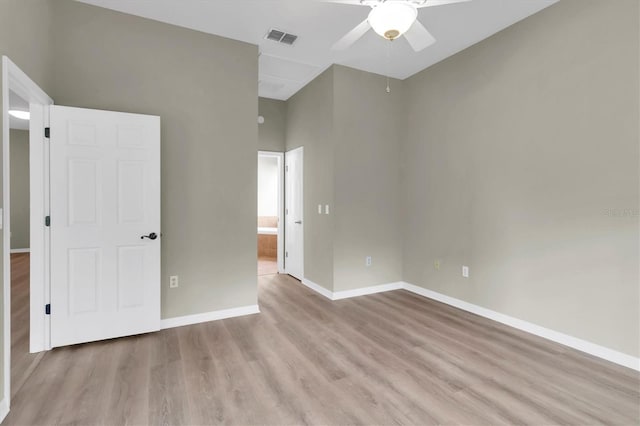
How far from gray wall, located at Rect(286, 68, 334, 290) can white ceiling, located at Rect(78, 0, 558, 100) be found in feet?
1.73

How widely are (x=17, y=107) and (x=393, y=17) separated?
6751 millimetres

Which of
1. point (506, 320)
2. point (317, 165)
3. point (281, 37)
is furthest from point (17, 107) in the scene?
point (506, 320)

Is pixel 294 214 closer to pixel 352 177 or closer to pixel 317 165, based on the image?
pixel 317 165

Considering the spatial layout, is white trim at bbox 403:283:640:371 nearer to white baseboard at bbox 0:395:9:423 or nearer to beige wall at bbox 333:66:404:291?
beige wall at bbox 333:66:404:291

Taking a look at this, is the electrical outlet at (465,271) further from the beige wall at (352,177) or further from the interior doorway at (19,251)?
the interior doorway at (19,251)

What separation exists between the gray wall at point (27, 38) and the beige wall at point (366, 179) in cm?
287

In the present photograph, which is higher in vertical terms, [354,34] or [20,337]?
[354,34]

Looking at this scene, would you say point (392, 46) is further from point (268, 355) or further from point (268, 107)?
point (268, 355)

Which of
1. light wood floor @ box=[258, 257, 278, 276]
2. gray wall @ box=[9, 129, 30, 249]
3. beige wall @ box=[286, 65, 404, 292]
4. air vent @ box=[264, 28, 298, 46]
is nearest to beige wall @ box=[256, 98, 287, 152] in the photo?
beige wall @ box=[286, 65, 404, 292]

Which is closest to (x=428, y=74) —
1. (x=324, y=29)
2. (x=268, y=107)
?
(x=324, y=29)

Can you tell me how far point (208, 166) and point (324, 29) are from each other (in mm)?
1852

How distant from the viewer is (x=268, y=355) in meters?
2.69

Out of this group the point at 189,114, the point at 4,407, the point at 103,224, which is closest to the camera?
the point at 4,407

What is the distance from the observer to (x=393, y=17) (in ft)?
6.40
